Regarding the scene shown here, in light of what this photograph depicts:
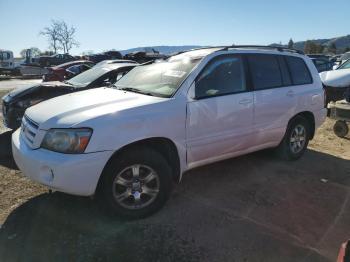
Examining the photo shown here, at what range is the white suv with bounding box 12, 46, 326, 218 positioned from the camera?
3244 millimetres

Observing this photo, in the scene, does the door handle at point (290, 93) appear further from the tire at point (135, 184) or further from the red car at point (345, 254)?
the red car at point (345, 254)

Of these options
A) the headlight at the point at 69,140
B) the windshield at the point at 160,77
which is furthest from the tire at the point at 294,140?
the headlight at the point at 69,140

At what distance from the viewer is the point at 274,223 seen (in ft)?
12.0

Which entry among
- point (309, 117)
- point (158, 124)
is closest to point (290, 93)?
Result: point (309, 117)

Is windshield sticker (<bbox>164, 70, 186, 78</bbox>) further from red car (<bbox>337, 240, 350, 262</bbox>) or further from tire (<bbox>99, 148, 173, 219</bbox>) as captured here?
red car (<bbox>337, 240, 350, 262</bbox>)

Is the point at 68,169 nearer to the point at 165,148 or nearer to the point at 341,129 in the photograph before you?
the point at 165,148

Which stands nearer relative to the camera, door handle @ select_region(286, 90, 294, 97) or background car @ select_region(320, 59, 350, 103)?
door handle @ select_region(286, 90, 294, 97)

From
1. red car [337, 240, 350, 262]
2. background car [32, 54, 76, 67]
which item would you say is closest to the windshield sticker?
red car [337, 240, 350, 262]

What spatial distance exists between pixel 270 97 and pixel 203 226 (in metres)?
2.14

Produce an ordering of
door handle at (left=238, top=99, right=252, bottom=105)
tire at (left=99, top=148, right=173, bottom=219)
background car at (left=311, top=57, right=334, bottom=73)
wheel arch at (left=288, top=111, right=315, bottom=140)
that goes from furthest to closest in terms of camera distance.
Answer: background car at (left=311, top=57, right=334, bottom=73)
wheel arch at (left=288, top=111, right=315, bottom=140)
door handle at (left=238, top=99, right=252, bottom=105)
tire at (left=99, top=148, right=173, bottom=219)

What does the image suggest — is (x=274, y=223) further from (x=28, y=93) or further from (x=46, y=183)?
(x=28, y=93)

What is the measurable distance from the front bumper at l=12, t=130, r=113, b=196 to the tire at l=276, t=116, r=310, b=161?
3154mm

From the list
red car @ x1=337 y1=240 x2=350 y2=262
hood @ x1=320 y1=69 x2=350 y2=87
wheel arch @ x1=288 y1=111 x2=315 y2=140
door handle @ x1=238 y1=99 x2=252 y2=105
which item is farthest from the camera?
hood @ x1=320 y1=69 x2=350 y2=87

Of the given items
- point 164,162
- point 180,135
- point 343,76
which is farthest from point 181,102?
point 343,76
